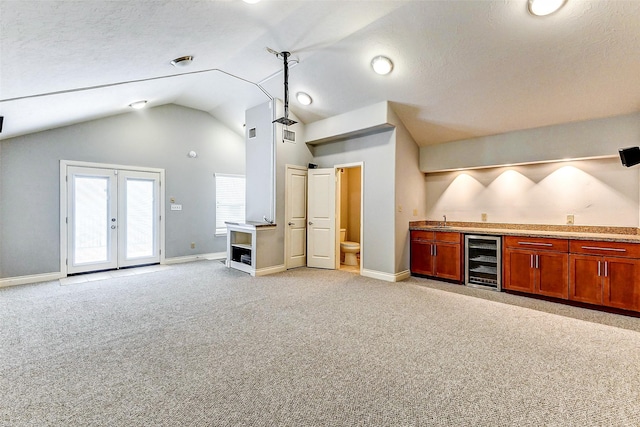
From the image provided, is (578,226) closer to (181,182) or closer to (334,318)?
(334,318)

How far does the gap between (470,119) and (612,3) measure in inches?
76.8

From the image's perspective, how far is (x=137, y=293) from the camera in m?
4.28

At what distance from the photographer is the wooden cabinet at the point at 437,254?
4753 mm

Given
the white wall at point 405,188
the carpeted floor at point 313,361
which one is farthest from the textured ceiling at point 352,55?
the carpeted floor at point 313,361

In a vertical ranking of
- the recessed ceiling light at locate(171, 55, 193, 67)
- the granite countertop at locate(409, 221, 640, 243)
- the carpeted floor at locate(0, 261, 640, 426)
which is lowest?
the carpeted floor at locate(0, 261, 640, 426)

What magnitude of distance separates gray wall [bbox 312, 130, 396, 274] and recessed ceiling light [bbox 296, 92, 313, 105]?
42.0 inches

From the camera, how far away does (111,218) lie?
5.72 m

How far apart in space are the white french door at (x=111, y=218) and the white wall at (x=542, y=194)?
18.9 feet

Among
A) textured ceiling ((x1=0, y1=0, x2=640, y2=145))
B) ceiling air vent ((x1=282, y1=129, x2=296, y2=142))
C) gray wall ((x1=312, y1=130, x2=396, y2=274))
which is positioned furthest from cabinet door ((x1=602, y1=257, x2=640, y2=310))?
ceiling air vent ((x1=282, y1=129, x2=296, y2=142))

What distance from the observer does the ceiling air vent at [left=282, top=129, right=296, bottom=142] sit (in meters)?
5.68

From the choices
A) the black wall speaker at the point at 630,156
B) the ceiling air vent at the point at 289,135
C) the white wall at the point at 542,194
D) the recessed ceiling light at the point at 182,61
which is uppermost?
the recessed ceiling light at the point at 182,61

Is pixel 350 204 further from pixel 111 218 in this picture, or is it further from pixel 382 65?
pixel 111 218

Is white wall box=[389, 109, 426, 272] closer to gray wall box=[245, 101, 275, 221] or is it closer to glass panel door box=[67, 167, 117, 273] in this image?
gray wall box=[245, 101, 275, 221]

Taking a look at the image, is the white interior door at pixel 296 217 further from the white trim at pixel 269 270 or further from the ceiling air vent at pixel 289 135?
the ceiling air vent at pixel 289 135
